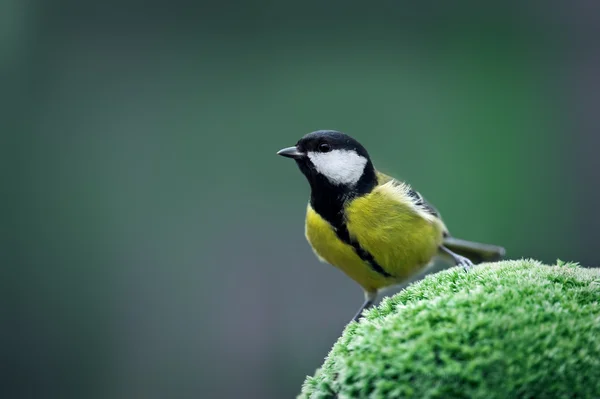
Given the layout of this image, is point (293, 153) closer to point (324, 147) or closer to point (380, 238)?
point (324, 147)

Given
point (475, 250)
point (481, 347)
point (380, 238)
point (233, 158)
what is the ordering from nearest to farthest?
point (481, 347) → point (380, 238) → point (475, 250) → point (233, 158)

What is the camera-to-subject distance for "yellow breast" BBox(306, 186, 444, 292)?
1.98 meters

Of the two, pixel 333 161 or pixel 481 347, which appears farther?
pixel 333 161

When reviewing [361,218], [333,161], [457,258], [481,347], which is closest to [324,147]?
[333,161]

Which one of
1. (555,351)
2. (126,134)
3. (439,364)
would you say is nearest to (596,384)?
(555,351)

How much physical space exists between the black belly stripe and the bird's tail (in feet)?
1.32

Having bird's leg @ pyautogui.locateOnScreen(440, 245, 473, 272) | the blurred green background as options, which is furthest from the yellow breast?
the blurred green background

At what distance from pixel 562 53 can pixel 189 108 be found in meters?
2.72

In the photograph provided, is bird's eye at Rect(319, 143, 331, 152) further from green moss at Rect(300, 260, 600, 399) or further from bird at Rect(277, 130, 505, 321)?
green moss at Rect(300, 260, 600, 399)

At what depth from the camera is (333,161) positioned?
6.78ft

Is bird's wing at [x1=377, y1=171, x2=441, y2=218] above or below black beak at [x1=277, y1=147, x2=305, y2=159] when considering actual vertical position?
above

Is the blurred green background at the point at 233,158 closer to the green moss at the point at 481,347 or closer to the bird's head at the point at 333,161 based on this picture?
the bird's head at the point at 333,161

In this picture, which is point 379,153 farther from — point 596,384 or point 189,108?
point 596,384

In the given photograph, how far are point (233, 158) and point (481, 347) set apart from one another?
325 centimetres
